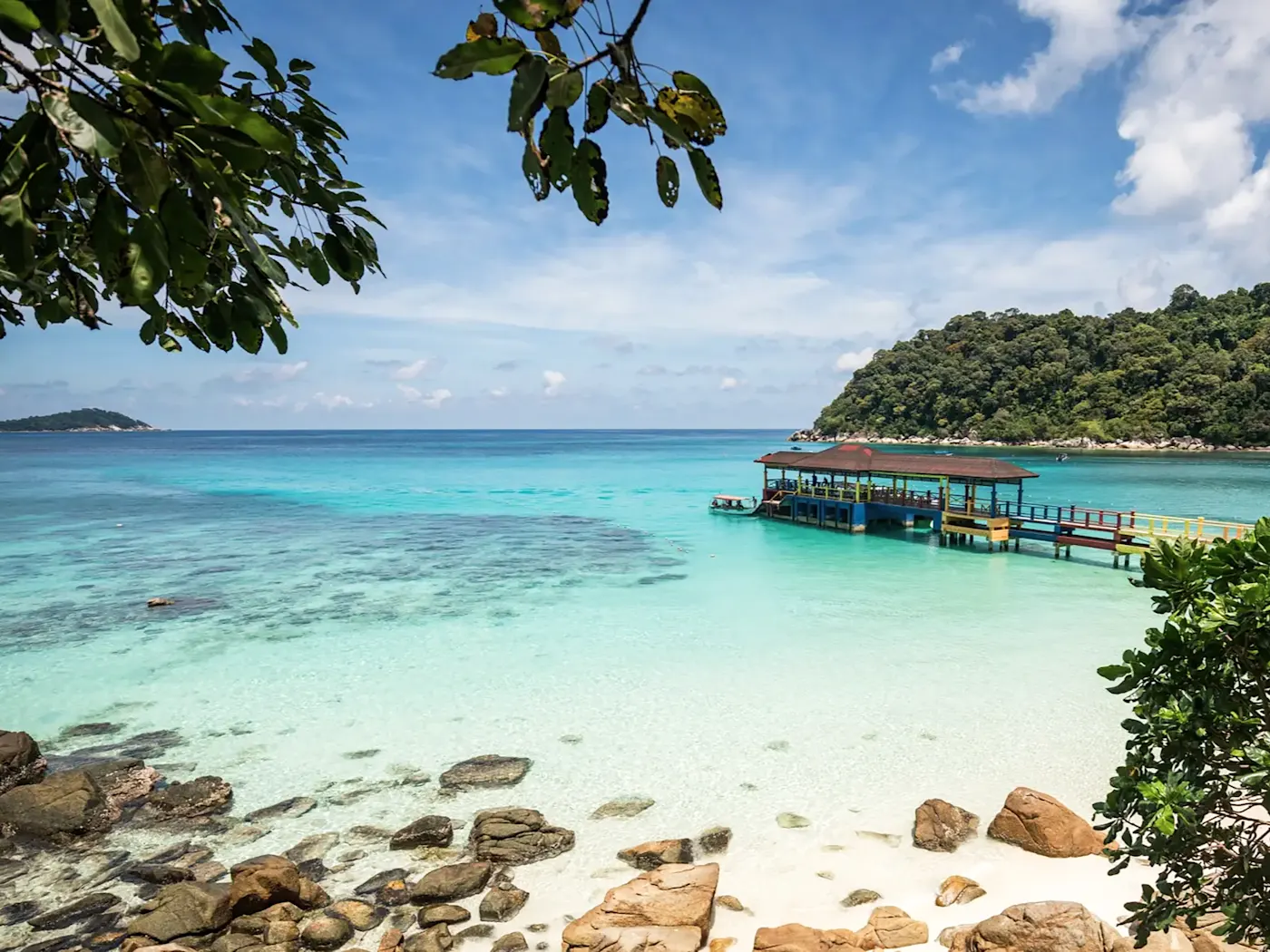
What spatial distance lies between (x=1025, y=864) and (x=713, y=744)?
3.88 meters

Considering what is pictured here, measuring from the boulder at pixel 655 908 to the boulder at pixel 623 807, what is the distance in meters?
1.82

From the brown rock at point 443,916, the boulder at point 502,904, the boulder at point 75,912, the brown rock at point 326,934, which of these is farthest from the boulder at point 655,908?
the boulder at point 75,912

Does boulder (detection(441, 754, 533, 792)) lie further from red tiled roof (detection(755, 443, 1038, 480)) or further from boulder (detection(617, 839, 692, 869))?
red tiled roof (detection(755, 443, 1038, 480))

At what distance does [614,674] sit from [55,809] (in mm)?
7476

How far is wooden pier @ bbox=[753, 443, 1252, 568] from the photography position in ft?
71.9

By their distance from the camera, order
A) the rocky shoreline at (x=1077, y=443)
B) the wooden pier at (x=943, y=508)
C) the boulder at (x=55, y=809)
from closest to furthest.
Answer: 1. the boulder at (x=55, y=809)
2. the wooden pier at (x=943, y=508)
3. the rocky shoreline at (x=1077, y=443)

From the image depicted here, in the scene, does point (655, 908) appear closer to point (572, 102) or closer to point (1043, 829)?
point (1043, 829)

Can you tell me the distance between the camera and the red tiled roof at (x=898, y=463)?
74.8 feet

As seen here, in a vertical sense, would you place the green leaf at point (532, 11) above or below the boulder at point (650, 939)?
above

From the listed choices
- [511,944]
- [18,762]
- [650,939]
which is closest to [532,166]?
[650,939]

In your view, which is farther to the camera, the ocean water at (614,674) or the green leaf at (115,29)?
the ocean water at (614,674)

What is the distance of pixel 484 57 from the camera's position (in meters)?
1.08

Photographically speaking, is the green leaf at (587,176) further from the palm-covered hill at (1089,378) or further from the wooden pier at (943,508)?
the palm-covered hill at (1089,378)

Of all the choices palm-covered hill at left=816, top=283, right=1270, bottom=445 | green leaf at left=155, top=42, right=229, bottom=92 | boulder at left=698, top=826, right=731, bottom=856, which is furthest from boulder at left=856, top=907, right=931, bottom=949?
palm-covered hill at left=816, top=283, right=1270, bottom=445
